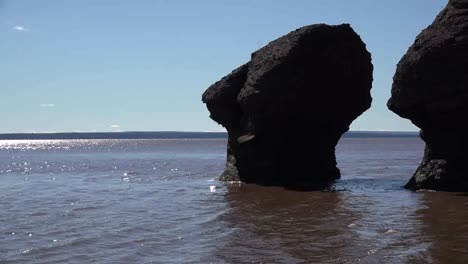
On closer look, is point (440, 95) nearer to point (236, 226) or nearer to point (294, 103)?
point (294, 103)

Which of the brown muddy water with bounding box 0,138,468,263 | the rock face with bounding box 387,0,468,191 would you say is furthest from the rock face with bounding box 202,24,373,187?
the rock face with bounding box 387,0,468,191

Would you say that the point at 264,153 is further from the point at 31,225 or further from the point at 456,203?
the point at 31,225

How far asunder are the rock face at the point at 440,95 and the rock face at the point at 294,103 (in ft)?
14.1

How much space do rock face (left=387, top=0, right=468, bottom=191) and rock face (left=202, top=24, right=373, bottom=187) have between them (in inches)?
170

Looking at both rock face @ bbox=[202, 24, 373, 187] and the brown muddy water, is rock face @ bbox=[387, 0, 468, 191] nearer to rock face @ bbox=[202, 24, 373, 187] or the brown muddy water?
the brown muddy water

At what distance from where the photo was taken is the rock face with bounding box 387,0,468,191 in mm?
20547

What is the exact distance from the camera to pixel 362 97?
28.8 meters

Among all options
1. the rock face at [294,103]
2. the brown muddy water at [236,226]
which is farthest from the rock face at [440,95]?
the rock face at [294,103]

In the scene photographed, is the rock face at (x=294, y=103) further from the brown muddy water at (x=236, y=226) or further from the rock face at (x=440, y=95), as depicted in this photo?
the rock face at (x=440, y=95)

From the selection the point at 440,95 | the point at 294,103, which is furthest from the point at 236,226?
the point at 294,103

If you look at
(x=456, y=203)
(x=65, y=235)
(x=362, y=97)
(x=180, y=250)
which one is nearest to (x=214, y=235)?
(x=180, y=250)

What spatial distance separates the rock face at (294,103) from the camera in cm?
2575

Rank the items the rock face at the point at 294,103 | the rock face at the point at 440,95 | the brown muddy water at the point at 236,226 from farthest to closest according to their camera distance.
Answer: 1. the rock face at the point at 294,103
2. the rock face at the point at 440,95
3. the brown muddy water at the point at 236,226

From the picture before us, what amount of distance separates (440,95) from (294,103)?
7.10 metres
